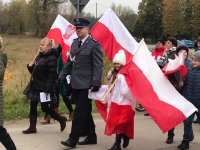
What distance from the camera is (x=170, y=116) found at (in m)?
5.32

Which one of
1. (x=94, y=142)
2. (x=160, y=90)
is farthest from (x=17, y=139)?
(x=160, y=90)

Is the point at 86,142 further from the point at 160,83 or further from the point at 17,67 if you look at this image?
the point at 17,67

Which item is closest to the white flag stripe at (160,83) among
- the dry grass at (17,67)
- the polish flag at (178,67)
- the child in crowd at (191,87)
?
the polish flag at (178,67)

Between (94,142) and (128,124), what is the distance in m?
0.79

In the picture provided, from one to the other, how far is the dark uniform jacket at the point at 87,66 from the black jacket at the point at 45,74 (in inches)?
26.9

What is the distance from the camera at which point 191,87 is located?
5.91 metres

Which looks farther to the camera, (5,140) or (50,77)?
(50,77)

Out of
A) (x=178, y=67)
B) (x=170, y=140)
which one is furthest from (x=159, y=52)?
(x=178, y=67)

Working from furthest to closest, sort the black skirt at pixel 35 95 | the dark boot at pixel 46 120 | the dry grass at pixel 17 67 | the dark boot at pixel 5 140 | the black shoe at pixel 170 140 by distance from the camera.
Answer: the dry grass at pixel 17 67, the dark boot at pixel 46 120, the black skirt at pixel 35 95, the black shoe at pixel 170 140, the dark boot at pixel 5 140

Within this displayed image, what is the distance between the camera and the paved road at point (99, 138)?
5980 mm

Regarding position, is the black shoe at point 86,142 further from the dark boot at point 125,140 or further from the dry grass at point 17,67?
the dry grass at point 17,67

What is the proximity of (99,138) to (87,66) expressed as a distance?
1433mm

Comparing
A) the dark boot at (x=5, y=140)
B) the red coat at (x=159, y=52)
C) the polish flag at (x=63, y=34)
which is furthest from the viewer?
the red coat at (x=159, y=52)

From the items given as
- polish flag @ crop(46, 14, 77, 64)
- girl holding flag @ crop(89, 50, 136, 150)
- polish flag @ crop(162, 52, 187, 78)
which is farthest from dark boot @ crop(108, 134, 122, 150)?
polish flag @ crop(46, 14, 77, 64)
